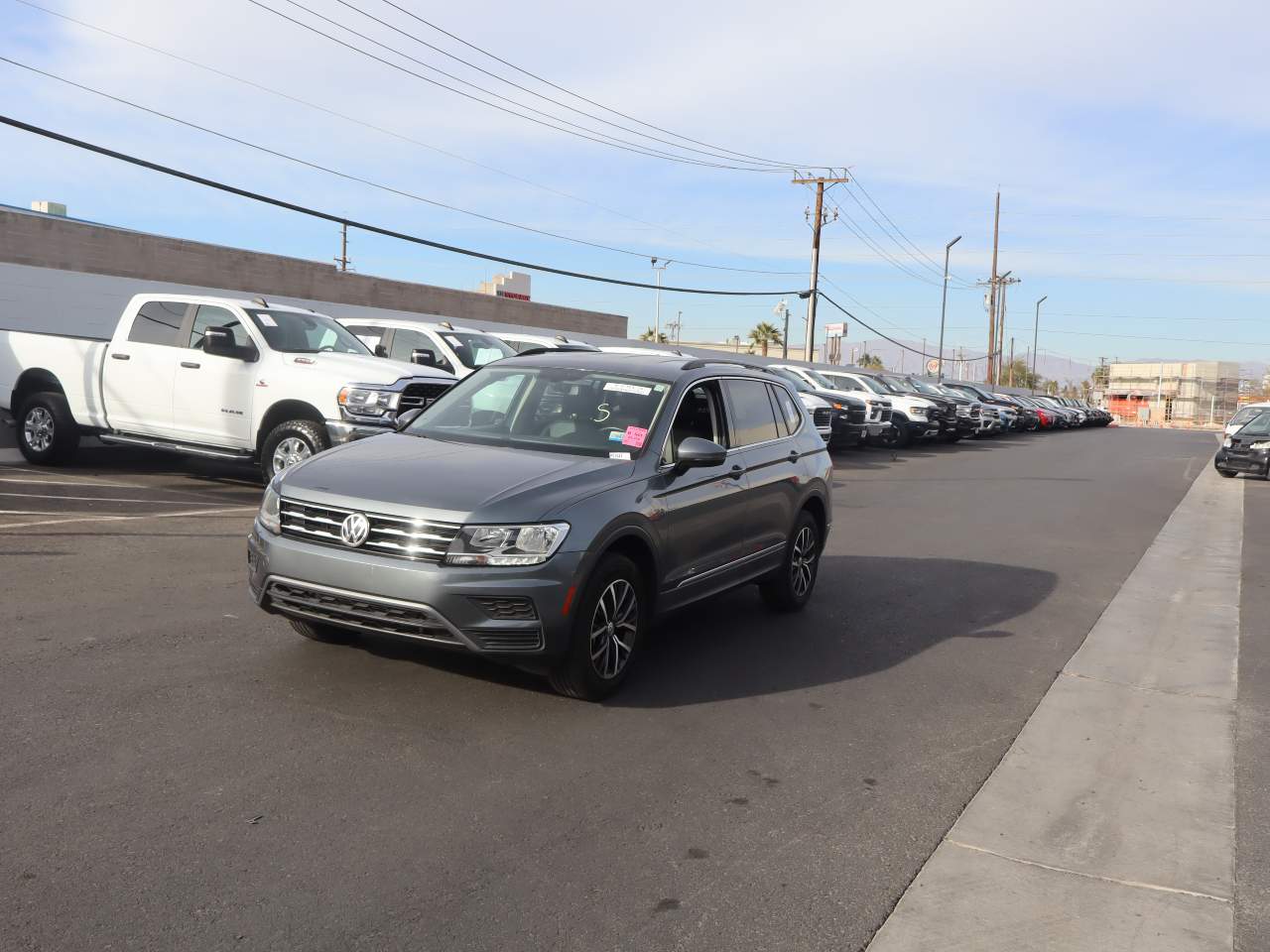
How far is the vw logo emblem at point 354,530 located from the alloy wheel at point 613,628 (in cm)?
111

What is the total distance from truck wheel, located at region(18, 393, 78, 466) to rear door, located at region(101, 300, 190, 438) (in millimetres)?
647

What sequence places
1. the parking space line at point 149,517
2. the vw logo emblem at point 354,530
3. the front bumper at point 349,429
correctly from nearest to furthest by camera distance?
the vw logo emblem at point 354,530
the parking space line at point 149,517
the front bumper at point 349,429

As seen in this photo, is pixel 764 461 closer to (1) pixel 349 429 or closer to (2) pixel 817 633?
(2) pixel 817 633

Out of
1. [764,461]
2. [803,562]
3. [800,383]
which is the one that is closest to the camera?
[764,461]

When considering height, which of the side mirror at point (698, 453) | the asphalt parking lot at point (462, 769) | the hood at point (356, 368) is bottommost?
the asphalt parking lot at point (462, 769)

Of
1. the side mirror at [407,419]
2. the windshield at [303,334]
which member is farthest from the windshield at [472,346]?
the side mirror at [407,419]

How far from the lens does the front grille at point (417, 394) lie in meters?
11.5

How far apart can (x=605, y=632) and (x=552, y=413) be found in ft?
5.00

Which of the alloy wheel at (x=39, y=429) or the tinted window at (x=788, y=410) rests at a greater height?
the tinted window at (x=788, y=410)

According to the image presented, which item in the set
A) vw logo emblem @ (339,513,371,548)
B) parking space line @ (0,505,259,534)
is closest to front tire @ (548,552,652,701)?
vw logo emblem @ (339,513,371,548)

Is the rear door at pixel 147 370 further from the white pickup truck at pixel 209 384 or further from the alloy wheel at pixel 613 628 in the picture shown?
the alloy wheel at pixel 613 628

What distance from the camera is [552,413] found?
6695 millimetres

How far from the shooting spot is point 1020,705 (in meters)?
6.25

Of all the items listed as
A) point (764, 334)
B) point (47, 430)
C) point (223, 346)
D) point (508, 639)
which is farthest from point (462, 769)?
point (764, 334)
